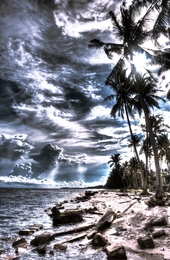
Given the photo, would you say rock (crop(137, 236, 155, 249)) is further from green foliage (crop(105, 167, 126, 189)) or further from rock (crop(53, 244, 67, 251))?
green foliage (crop(105, 167, 126, 189))

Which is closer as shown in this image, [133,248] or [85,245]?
[133,248]

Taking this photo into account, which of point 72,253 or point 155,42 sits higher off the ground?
point 155,42

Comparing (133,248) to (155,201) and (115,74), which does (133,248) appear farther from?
(115,74)

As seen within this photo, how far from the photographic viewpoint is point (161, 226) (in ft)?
18.5

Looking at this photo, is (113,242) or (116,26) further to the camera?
(116,26)

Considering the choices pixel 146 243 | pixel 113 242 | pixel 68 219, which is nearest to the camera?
pixel 146 243

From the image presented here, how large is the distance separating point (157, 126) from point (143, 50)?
17.0 meters

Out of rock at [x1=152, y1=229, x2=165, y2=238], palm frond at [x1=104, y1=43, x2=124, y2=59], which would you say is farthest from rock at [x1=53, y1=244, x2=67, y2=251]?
palm frond at [x1=104, y1=43, x2=124, y2=59]

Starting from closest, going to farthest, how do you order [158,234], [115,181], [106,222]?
1. [158,234]
2. [106,222]
3. [115,181]

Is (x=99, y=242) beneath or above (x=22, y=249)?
above

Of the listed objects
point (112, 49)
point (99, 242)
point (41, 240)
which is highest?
point (112, 49)

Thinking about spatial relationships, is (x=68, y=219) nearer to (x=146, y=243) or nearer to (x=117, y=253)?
(x=146, y=243)

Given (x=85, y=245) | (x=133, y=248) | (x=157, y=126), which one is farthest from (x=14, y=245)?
(x=157, y=126)

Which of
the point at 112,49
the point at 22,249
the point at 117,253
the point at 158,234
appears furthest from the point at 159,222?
the point at 112,49
